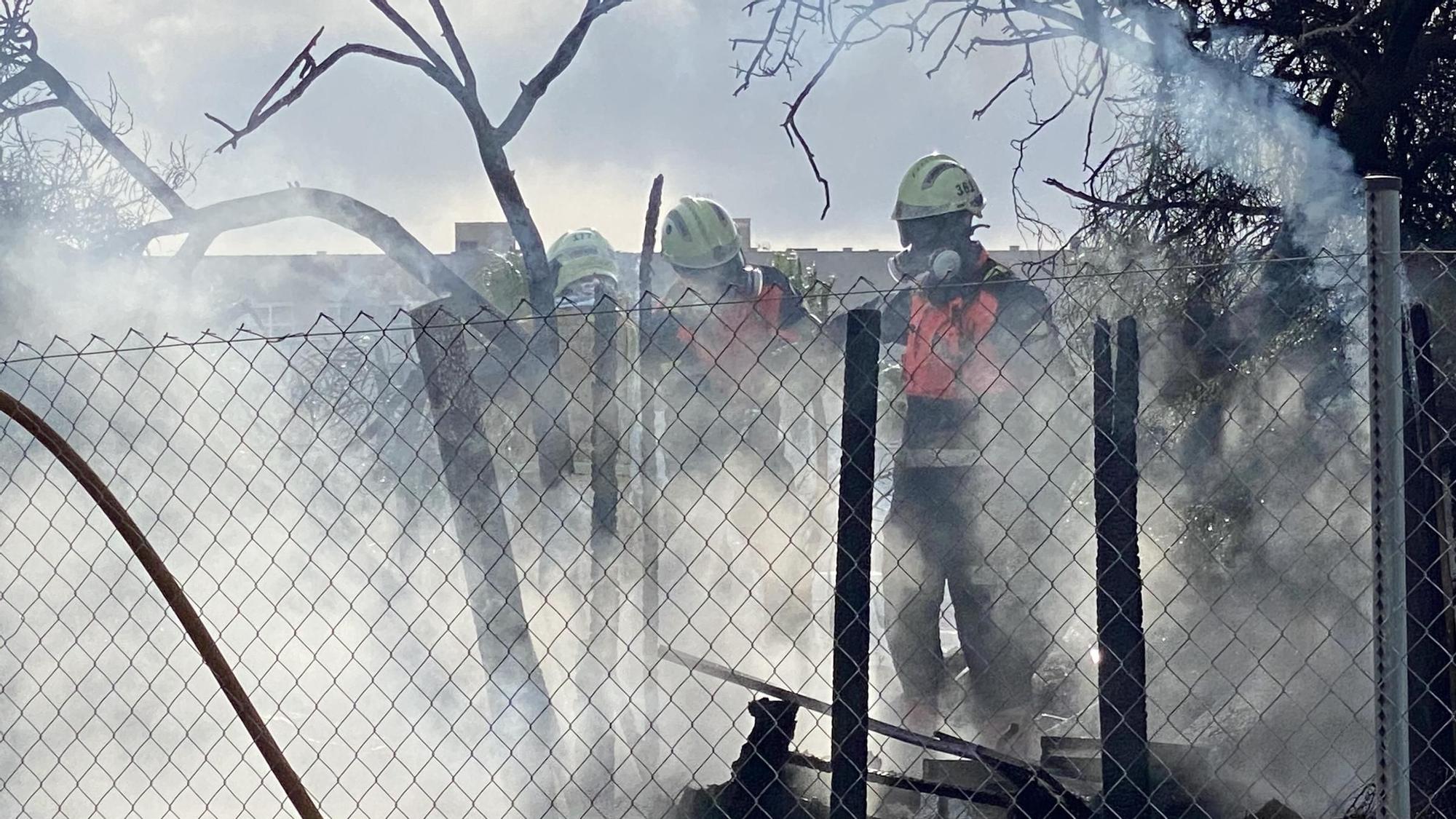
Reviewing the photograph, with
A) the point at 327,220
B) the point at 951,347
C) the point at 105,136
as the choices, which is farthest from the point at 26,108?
the point at 951,347

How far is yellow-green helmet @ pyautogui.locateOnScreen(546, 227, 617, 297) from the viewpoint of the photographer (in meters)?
7.05

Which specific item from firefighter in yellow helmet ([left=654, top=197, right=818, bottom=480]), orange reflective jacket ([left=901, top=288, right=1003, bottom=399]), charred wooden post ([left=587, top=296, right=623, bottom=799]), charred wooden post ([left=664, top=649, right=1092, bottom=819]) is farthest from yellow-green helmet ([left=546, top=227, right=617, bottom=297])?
charred wooden post ([left=664, top=649, right=1092, bottom=819])

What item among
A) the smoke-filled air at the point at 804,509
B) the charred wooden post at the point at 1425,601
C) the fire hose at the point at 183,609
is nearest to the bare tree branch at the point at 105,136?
the smoke-filled air at the point at 804,509

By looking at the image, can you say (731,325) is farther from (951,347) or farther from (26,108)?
(26,108)

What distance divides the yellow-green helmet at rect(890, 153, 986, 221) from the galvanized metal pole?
308cm

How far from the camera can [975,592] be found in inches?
201

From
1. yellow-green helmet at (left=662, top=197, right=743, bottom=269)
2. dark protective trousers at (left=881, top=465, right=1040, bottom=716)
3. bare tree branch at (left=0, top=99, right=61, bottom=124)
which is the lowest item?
dark protective trousers at (left=881, top=465, right=1040, bottom=716)

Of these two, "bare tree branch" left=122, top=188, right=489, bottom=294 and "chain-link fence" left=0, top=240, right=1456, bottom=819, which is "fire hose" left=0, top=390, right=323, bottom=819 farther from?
"bare tree branch" left=122, top=188, right=489, bottom=294

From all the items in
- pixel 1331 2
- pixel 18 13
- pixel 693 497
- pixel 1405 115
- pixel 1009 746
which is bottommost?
pixel 1009 746

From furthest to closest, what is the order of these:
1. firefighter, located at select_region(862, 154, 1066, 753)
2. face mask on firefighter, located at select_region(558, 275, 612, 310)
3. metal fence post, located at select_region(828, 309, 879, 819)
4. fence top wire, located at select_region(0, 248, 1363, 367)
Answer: face mask on firefighter, located at select_region(558, 275, 612, 310)
firefighter, located at select_region(862, 154, 1066, 753)
metal fence post, located at select_region(828, 309, 879, 819)
fence top wire, located at select_region(0, 248, 1363, 367)

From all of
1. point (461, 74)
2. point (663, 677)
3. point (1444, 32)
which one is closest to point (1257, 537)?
point (1444, 32)

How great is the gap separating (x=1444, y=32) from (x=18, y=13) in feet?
23.4

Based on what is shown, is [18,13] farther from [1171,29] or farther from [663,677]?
[1171,29]

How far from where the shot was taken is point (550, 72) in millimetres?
6090
